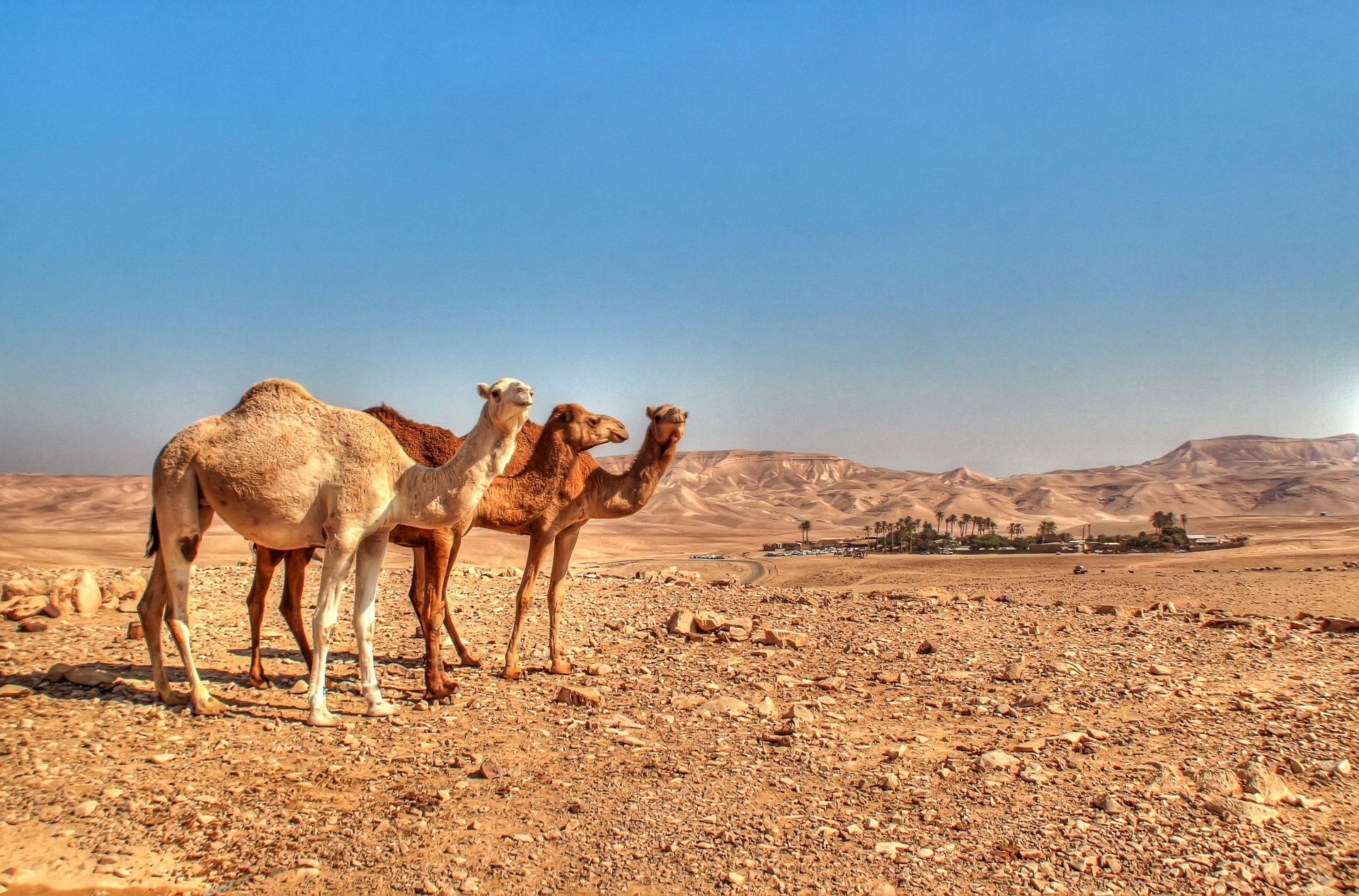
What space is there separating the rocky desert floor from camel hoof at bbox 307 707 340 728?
118 millimetres

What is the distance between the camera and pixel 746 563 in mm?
57562

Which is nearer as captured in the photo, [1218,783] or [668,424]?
[1218,783]

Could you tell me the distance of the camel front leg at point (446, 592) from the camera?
8.86 m

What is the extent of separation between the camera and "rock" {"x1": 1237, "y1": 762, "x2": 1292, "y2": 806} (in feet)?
18.1

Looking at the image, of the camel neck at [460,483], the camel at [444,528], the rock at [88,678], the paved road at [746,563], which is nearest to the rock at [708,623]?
the camel at [444,528]

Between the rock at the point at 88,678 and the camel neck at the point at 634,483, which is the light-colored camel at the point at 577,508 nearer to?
the camel neck at the point at 634,483

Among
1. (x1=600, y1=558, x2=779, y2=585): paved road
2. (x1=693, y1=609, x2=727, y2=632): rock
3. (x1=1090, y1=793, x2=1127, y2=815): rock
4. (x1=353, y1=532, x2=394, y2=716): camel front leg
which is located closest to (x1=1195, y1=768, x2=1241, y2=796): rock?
(x1=1090, y1=793, x2=1127, y2=815): rock

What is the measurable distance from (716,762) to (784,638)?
5.48m

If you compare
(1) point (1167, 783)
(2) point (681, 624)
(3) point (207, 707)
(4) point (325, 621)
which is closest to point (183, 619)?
(3) point (207, 707)

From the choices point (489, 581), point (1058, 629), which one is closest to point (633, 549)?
point (489, 581)

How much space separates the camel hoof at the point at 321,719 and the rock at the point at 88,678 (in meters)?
2.45

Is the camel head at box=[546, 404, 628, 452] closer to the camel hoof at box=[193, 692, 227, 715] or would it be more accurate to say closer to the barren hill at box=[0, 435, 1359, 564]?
the camel hoof at box=[193, 692, 227, 715]

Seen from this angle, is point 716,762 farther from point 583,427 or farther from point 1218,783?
point 583,427

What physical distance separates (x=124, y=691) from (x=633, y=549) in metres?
73.0
